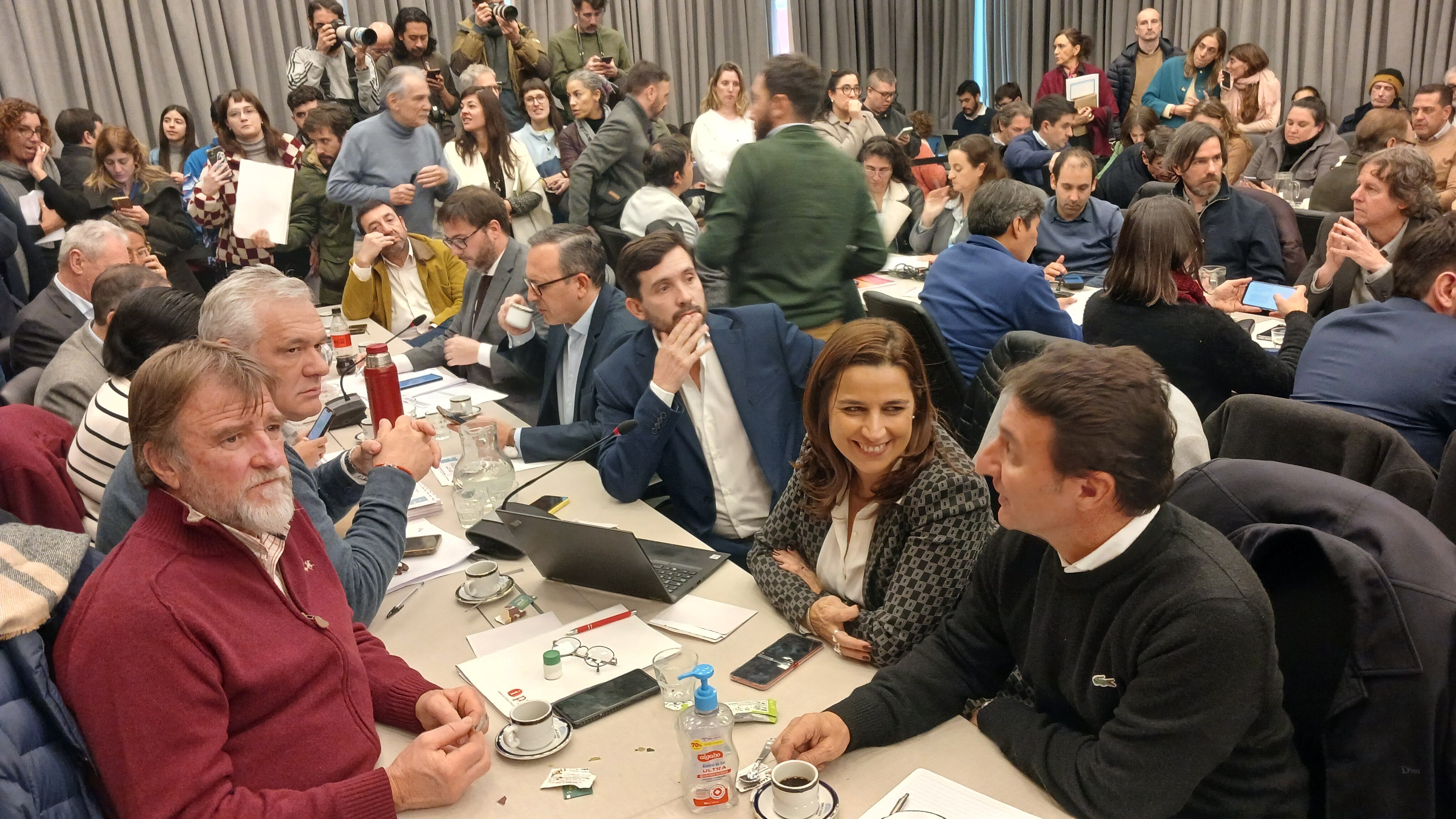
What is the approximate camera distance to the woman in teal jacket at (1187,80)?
7.52m

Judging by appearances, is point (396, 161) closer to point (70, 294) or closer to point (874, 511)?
Answer: point (70, 294)

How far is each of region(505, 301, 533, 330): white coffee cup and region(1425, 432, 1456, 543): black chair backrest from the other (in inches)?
103

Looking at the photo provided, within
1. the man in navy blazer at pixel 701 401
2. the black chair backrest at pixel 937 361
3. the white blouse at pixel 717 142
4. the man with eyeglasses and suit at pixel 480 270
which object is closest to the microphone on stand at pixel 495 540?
the man in navy blazer at pixel 701 401

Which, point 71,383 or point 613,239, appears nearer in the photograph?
point 71,383

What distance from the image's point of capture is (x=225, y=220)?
5773 mm

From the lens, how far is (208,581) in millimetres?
1388

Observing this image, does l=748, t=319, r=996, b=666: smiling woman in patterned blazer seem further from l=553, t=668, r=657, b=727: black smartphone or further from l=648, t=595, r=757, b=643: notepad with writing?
l=553, t=668, r=657, b=727: black smartphone

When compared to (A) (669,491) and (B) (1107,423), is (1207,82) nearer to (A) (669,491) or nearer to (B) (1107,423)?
(A) (669,491)

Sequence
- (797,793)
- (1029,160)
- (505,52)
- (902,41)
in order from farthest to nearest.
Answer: (902,41) < (505,52) < (1029,160) < (797,793)

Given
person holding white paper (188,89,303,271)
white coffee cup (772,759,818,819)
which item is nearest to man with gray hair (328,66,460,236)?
person holding white paper (188,89,303,271)

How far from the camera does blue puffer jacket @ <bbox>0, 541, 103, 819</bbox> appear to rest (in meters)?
1.21

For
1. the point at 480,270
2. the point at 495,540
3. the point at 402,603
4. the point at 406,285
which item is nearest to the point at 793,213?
the point at 480,270

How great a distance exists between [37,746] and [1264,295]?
13.5 ft

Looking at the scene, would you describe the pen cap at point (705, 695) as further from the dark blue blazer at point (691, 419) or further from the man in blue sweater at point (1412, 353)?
the man in blue sweater at point (1412, 353)
